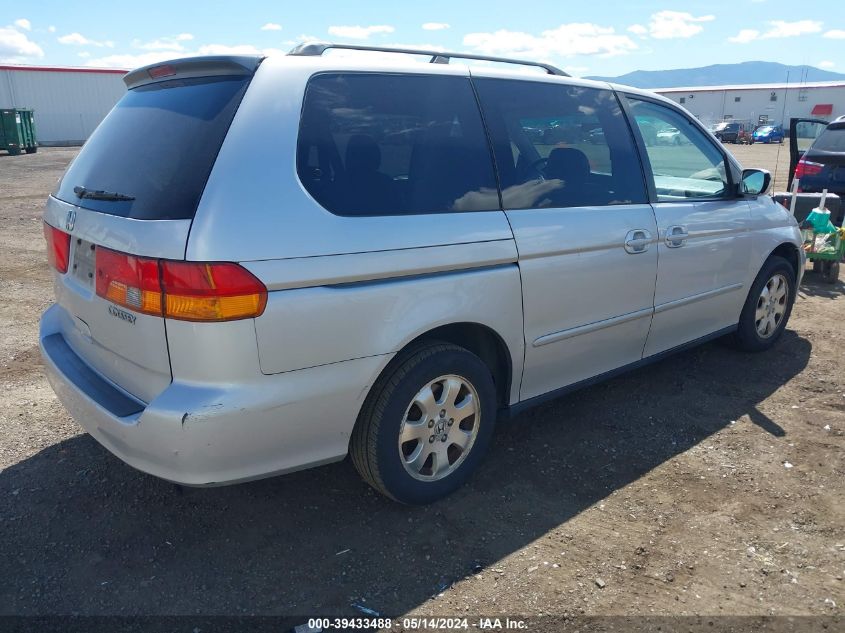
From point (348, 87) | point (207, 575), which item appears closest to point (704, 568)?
point (207, 575)

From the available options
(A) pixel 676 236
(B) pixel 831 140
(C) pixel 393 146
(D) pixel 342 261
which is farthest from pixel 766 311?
(B) pixel 831 140

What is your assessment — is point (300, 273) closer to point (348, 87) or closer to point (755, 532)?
point (348, 87)

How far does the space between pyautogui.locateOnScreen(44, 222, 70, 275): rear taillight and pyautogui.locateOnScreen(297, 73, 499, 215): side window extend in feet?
3.98

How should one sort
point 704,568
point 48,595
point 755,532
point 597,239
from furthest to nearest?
point 597,239 < point 755,532 < point 704,568 < point 48,595

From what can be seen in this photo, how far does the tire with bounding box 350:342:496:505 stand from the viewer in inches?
109

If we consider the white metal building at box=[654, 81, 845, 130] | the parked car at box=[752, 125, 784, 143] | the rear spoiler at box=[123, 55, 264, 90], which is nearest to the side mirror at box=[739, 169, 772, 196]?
the rear spoiler at box=[123, 55, 264, 90]

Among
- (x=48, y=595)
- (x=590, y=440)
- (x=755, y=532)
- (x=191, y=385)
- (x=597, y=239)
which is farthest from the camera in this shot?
(x=590, y=440)

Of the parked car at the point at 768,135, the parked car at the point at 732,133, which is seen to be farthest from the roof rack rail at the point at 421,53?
the parked car at the point at 768,135

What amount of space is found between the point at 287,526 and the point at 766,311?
390 cm

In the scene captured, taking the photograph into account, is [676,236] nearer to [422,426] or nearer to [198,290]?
[422,426]

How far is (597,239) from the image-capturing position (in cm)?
343

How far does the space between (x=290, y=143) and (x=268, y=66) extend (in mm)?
333

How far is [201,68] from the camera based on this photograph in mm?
2691

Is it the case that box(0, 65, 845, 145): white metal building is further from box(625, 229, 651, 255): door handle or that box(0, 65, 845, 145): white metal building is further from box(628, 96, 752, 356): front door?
box(625, 229, 651, 255): door handle
